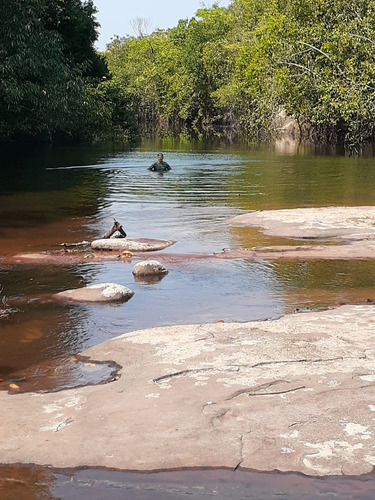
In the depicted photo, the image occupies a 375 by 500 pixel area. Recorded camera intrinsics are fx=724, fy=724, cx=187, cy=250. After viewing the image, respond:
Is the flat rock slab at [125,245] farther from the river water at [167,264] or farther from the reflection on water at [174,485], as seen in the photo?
the reflection on water at [174,485]

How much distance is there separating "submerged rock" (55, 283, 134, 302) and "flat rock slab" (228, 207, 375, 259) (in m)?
3.13

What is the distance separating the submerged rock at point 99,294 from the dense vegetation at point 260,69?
16.4m

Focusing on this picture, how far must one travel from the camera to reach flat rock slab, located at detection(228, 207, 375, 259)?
38.8 feet

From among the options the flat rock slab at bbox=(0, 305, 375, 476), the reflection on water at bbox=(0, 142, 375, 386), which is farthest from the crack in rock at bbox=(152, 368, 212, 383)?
the reflection on water at bbox=(0, 142, 375, 386)

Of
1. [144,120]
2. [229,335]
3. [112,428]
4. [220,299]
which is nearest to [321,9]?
[220,299]

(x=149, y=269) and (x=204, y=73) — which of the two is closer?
(x=149, y=269)

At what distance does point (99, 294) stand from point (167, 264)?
243 centimetres

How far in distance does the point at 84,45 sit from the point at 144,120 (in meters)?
48.5

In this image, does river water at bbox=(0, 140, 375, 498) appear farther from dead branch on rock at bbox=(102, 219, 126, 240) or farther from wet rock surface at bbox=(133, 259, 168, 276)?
dead branch on rock at bbox=(102, 219, 126, 240)

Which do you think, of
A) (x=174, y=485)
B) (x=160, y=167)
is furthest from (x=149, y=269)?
(x=160, y=167)

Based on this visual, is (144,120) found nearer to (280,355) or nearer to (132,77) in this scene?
(132,77)

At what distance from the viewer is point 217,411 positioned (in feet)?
16.1

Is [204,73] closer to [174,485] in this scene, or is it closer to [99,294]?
[99,294]

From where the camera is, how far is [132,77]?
317ft
